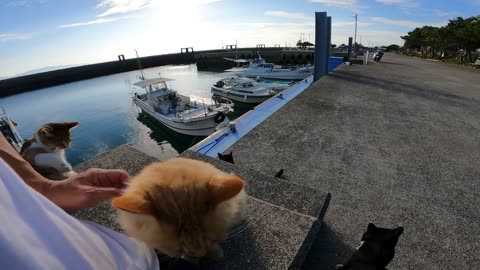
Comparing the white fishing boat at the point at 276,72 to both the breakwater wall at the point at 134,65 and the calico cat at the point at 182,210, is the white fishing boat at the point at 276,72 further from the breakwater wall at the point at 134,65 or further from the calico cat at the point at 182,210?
the calico cat at the point at 182,210

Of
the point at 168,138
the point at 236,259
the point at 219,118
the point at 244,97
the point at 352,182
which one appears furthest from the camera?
the point at 244,97

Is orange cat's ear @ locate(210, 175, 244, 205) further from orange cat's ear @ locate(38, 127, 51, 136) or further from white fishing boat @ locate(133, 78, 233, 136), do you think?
white fishing boat @ locate(133, 78, 233, 136)

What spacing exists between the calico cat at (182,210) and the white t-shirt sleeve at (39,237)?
0.56ft

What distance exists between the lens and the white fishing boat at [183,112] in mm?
17828

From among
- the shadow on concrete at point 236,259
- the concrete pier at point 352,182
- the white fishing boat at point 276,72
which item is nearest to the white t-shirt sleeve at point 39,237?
the shadow on concrete at point 236,259

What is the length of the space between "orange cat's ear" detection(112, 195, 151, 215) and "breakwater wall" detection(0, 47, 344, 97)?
A: 171ft

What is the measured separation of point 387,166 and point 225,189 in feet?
12.0

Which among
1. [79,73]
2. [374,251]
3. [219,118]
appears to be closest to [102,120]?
[219,118]

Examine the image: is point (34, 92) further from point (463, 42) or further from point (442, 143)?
point (463, 42)

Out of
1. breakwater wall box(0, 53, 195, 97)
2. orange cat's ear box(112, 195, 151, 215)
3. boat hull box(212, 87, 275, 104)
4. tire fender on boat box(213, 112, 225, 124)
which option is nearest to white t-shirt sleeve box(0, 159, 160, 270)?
orange cat's ear box(112, 195, 151, 215)

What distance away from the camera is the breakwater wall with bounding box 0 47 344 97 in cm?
5497

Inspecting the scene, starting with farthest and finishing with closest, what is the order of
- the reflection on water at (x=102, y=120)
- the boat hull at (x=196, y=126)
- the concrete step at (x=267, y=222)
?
the reflection on water at (x=102, y=120)
the boat hull at (x=196, y=126)
the concrete step at (x=267, y=222)

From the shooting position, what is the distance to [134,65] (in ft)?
242

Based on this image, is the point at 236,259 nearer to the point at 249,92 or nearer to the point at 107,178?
the point at 107,178
